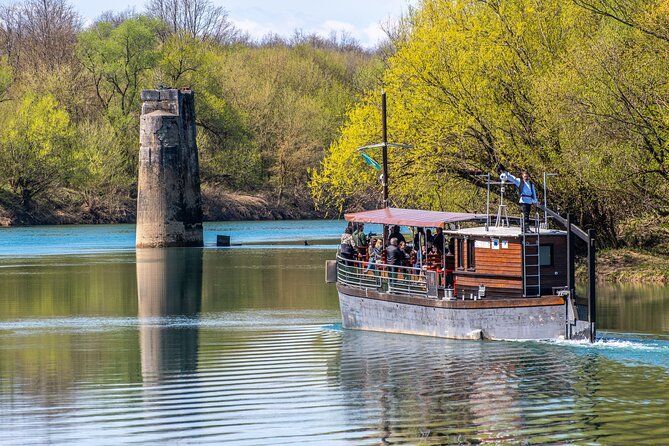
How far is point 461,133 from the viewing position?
44.7 m

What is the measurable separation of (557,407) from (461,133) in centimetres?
2474

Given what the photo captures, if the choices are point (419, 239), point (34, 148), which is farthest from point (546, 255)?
point (34, 148)

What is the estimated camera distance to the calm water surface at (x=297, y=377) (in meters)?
19.0

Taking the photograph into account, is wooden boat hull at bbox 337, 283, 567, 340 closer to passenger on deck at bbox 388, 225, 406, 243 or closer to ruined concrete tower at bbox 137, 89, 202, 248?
passenger on deck at bbox 388, 225, 406, 243

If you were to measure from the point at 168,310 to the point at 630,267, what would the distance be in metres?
15.9

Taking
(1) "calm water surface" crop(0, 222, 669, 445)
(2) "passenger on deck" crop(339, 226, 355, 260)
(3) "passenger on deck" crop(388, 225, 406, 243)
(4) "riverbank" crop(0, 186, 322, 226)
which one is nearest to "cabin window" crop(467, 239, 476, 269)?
(1) "calm water surface" crop(0, 222, 669, 445)

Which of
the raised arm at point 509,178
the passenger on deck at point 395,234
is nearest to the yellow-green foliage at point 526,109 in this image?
the raised arm at point 509,178

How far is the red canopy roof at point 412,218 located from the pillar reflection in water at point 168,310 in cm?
517

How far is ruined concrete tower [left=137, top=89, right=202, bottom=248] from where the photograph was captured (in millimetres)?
69812

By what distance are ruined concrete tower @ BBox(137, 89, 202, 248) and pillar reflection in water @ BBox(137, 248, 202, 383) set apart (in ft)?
13.3

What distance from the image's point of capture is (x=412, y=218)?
31500 millimetres

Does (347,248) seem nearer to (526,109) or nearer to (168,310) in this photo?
(168,310)

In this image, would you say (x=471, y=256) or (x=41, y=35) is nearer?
(x=471, y=256)

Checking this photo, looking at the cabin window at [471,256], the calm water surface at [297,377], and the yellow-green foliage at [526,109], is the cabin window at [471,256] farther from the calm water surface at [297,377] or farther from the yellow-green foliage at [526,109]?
the yellow-green foliage at [526,109]
